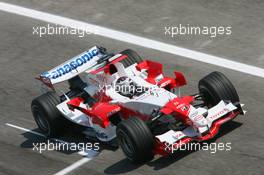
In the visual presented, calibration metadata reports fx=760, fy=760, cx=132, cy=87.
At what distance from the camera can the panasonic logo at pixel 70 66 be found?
17.7 m

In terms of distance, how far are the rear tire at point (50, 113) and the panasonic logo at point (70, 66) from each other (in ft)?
1.90

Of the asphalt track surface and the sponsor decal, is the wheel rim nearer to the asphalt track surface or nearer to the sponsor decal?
the asphalt track surface

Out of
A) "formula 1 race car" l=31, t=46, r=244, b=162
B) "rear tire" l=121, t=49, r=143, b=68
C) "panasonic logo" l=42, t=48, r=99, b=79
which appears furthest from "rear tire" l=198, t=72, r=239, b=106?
"panasonic logo" l=42, t=48, r=99, b=79

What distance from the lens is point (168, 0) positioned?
23875 millimetres

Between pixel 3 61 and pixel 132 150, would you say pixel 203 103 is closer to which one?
pixel 132 150

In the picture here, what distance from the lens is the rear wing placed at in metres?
17.6

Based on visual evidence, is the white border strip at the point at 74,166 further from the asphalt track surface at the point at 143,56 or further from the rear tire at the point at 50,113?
the rear tire at the point at 50,113

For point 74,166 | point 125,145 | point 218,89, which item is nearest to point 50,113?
point 74,166

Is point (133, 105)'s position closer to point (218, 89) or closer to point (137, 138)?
point (137, 138)

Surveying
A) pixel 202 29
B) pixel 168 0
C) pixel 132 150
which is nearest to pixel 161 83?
pixel 132 150

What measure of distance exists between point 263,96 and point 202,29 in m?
4.68

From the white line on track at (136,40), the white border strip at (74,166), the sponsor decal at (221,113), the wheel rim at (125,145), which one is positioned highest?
the sponsor decal at (221,113)

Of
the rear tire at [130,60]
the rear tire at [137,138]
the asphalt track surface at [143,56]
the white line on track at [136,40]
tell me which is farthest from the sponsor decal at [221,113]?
the white line on track at [136,40]

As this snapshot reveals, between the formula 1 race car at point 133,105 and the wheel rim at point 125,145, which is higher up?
the formula 1 race car at point 133,105
